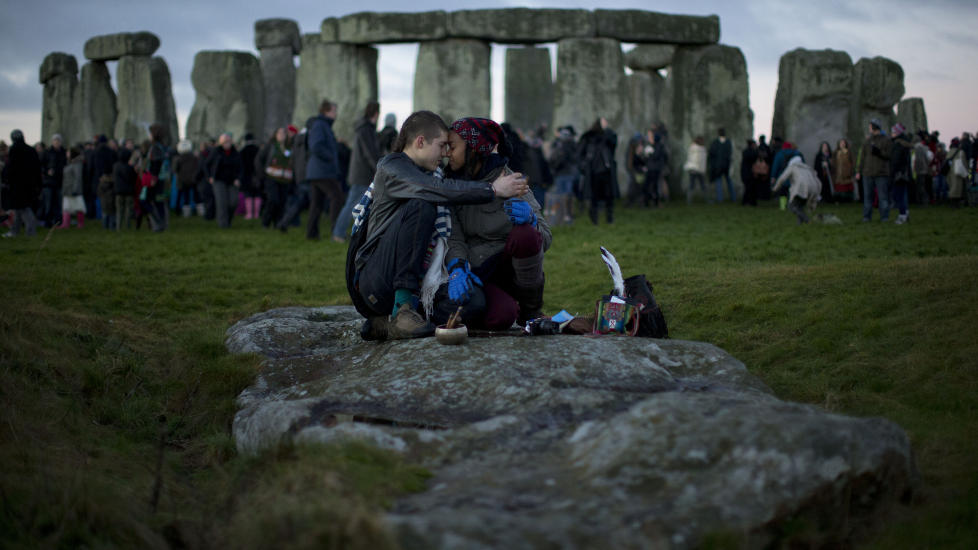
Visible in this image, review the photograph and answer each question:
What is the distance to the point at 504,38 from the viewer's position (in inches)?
867

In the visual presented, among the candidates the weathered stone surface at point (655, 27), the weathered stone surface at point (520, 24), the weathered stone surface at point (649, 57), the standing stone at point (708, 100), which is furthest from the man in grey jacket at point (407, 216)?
the weathered stone surface at point (649, 57)

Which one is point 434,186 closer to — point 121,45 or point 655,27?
point 655,27

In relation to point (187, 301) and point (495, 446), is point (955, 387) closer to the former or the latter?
point (495, 446)

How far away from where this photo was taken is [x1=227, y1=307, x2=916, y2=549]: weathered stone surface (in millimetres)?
2686

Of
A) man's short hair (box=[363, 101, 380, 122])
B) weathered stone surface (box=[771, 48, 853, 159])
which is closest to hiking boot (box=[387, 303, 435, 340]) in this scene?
man's short hair (box=[363, 101, 380, 122])

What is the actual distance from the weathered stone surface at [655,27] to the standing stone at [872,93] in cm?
406

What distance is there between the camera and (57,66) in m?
27.3

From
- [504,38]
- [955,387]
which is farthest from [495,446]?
[504,38]

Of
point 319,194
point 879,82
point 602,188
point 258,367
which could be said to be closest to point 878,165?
point 602,188

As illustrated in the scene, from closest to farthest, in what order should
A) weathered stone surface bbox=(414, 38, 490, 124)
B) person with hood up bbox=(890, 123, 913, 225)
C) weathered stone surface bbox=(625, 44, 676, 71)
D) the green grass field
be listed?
the green grass field → person with hood up bbox=(890, 123, 913, 225) → weathered stone surface bbox=(414, 38, 490, 124) → weathered stone surface bbox=(625, 44, 676, 71)

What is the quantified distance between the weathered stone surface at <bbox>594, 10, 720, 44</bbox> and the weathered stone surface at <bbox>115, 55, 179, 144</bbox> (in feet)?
39.9

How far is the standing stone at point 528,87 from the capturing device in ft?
88.0

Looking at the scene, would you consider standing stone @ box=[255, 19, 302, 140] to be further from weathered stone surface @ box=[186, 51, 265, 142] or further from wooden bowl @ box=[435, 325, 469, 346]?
wooden bowl @ box=[435, 325, 469, 346]

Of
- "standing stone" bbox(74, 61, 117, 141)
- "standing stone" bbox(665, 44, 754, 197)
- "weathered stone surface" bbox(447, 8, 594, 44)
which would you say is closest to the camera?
"weathered stone surface" bbox(447, 8, 594, 44)
